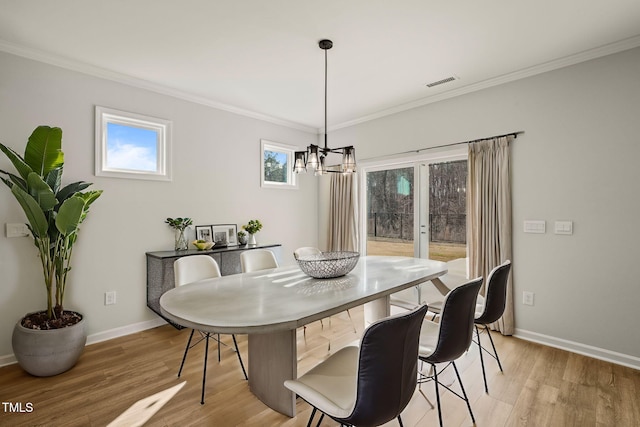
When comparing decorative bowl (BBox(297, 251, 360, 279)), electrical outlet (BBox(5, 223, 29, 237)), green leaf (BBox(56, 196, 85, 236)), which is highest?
green leaf (BBox(56, 196, 85, 236))

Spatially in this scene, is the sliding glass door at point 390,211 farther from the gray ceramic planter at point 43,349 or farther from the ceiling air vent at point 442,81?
the gray ceramic planter at point 43,349

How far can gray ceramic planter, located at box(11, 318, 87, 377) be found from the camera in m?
2.48

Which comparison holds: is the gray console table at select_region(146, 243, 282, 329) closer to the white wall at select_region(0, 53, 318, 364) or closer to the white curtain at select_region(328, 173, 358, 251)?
the white wall at select_region(0, 53, 318, 364)

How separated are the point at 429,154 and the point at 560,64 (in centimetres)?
152

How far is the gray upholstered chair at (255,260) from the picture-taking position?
3.13 meters

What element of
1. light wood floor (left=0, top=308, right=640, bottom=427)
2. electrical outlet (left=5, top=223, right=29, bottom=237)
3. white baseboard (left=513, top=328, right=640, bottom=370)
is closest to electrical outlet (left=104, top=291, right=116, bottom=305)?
light wood floor (left=0, top=308, right=640, bottom=427)

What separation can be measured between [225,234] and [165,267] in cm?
98

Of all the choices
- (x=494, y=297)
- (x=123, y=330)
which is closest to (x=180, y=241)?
(x=123, y=330)

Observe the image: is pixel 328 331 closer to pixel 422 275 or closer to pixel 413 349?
pixel 422 275

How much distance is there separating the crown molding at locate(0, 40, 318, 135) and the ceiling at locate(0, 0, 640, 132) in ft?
0.03

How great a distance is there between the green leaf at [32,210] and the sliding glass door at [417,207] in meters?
3.74

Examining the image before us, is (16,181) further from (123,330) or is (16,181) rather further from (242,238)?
(242,238)

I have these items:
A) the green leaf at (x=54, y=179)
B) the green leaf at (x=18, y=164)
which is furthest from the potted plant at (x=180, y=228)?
the green leaf at (x=18, y=164)

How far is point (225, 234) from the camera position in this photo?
4195mm
